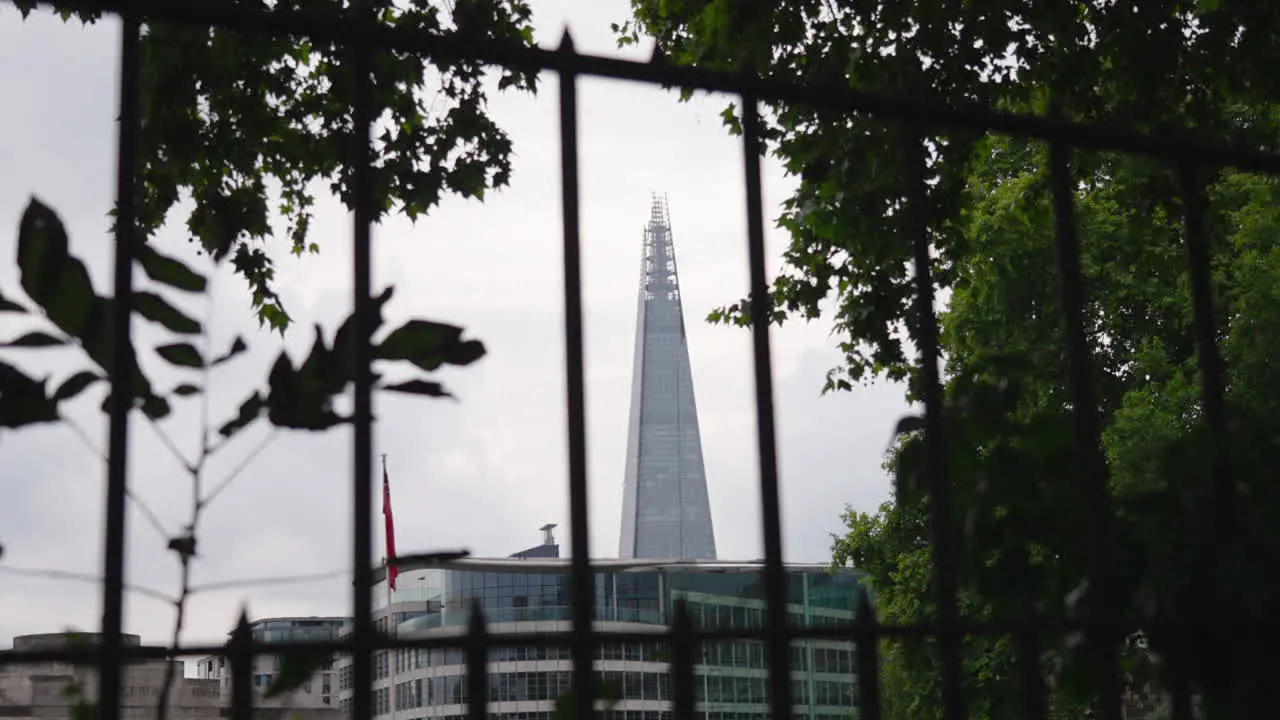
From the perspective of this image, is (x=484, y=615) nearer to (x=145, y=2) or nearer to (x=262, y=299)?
(x=145, y=2)

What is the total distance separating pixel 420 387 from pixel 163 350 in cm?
31

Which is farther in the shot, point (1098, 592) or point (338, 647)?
point (1098, 592)

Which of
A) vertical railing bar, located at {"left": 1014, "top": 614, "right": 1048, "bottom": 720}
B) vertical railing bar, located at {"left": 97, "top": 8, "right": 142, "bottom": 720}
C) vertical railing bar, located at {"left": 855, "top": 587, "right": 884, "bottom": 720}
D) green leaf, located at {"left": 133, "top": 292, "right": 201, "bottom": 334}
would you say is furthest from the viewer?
vertical railing bar, located at {"left": 1014, "top": 614, "right": 1048, "bottom": 720}

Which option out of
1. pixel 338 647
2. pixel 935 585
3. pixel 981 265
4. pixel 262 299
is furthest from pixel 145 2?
pixel 981 265

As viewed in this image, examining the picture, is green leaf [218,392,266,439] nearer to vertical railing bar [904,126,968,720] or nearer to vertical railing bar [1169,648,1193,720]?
vertical railing bar [904,126,968,720]

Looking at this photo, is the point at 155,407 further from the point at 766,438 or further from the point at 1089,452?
the point at 1089,452

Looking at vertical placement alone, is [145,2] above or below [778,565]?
above

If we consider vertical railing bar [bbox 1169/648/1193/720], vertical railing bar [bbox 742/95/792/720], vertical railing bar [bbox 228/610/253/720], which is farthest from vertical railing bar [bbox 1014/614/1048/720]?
vertical railing bar [bbox 228/610/253/720]

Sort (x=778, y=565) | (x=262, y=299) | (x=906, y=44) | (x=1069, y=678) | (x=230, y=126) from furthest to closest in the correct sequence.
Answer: (x=262, y=299)
(x=230, y=126)
(x=906, y=44)
(x=1069, y=678)
(x=778, y=565)

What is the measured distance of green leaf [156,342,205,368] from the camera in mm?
1503

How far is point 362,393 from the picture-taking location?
1.39m

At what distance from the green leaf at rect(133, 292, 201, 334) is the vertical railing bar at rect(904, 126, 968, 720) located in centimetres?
90

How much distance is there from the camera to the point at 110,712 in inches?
49.2

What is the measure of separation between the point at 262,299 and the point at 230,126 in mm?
1404
